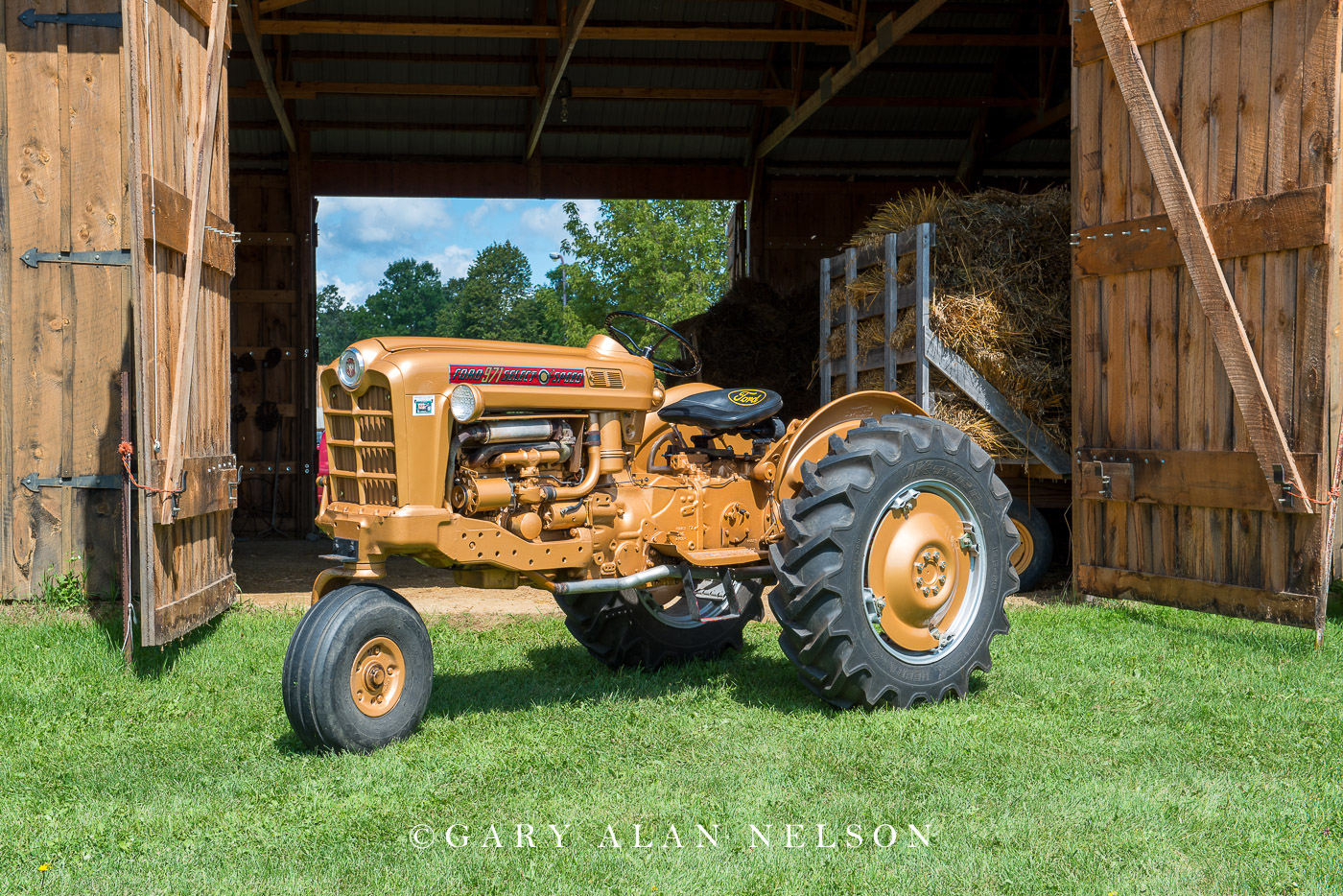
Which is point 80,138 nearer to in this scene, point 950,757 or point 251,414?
point 950,757

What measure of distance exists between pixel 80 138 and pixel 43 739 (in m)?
3.09

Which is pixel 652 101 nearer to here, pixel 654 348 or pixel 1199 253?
pixel 1199 253

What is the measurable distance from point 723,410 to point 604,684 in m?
1.25

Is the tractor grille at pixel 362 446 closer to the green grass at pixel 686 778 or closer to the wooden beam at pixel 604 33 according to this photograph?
the green grass at pixel 686 778

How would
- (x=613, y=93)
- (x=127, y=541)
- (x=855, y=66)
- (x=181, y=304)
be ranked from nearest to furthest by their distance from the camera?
(x=127, y=541) < (x=181, y=304) < (x=855, y=66) < (x=613, y=93)

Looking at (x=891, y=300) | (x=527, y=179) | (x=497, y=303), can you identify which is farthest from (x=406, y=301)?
(x=891, y=300)

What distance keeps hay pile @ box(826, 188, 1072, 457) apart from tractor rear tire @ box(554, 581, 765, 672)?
2850 mm

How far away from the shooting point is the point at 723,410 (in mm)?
4602

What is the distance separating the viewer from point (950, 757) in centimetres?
372

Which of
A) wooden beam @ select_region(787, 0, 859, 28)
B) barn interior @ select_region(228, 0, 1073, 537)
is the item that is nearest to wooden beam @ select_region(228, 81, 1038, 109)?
barn interior @ select_region(228, 0, 1073, 537)

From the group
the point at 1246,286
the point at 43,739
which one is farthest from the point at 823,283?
the point at 43,739

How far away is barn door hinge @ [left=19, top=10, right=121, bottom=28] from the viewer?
5.66 m

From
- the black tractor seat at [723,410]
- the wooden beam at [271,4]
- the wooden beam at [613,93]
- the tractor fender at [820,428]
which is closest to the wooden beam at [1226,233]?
the tractor fender at [820,428]

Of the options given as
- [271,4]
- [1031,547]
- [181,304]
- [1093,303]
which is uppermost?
[271,4]
